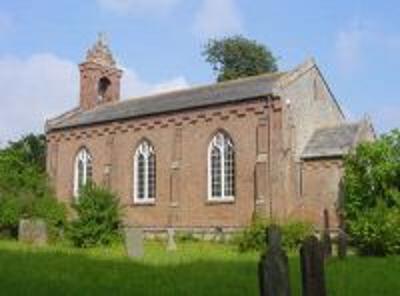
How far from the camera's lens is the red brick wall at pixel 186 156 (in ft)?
116

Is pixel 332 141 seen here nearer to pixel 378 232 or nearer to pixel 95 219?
pixel 378 232

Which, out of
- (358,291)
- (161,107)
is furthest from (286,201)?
(358,291)

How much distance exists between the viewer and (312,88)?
39.5 m

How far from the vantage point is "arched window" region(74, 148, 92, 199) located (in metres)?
44.3

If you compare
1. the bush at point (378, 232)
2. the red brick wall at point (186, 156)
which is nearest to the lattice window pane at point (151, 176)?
the red brick wall at point (186, 156)

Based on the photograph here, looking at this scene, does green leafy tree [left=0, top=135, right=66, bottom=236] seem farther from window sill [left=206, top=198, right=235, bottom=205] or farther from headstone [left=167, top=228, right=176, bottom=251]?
window sill [left=206, top=198, right=235, bottom=205]

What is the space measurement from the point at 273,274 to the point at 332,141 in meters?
30.6

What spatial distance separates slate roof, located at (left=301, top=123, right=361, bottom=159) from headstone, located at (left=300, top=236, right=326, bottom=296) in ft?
90.9

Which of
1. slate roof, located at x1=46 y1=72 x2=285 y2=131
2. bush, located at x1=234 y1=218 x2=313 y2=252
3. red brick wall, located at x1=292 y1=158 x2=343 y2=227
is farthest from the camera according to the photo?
slate roof, located at x1=46 y1=72 x2=285 y2=131

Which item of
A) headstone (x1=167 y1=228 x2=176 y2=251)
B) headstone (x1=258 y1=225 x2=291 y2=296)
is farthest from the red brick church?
headstone (x1=258 y1=225 x2=291 y2=296)

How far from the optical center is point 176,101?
40.8m

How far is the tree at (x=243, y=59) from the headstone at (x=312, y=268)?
55466mm

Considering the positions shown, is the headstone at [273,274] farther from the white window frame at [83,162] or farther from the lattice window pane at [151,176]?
the white window frame at [83,162]

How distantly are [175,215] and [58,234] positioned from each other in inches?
284
